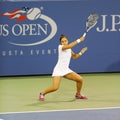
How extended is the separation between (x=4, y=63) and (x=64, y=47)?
3.18 meters

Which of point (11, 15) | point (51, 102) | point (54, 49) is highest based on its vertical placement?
point (11, 15)

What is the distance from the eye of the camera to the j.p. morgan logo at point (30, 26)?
11492 millimetres

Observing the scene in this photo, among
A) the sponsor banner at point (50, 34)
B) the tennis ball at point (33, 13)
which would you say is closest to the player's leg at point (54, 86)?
the sponsor banner at point (50, 34)

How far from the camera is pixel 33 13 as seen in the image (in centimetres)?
1157

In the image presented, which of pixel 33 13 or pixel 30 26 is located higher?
pixel 33 13

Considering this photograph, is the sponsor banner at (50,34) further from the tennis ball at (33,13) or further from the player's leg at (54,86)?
the player's leg at (54,86)

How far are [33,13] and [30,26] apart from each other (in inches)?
13.2

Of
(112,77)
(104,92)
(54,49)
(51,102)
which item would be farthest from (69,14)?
(51,102)

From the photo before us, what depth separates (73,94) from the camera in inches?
385

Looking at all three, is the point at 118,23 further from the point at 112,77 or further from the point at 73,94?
the point at 73,94

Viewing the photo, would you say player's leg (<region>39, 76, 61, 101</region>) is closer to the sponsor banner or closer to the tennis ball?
the sponsor banner

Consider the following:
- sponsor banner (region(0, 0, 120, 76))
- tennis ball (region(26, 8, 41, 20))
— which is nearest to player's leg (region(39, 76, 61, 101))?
sponsor banner (region(0, 0, 120, 76))

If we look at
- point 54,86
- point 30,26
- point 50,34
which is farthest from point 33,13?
Answer: point 54,86

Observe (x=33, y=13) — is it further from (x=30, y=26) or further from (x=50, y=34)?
(x=50, y=34)
